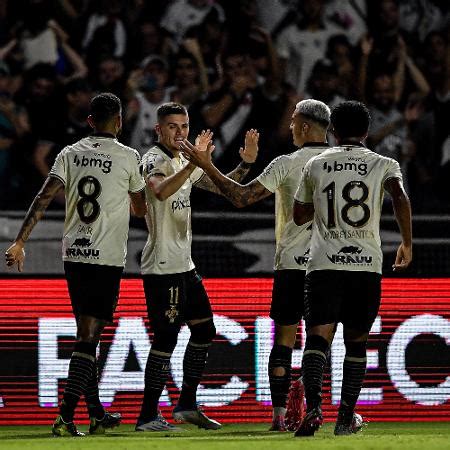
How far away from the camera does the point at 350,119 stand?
273 inches

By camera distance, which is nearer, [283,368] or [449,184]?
[283,368]

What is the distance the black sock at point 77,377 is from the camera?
23.6 feet

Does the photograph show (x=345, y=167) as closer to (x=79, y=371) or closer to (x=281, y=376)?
(x=281, y=376)

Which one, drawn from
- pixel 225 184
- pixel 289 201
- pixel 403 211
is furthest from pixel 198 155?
pixel 403 211

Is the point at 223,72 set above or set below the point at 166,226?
above

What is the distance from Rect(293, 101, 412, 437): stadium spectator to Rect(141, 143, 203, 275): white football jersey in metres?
1.10

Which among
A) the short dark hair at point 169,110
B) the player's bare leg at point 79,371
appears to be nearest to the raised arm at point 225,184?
the short dark hair at point 169,110

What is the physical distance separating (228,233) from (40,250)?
4.94ft

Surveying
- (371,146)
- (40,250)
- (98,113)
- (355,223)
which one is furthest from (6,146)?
(355,223)

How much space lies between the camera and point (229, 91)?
12445 mm

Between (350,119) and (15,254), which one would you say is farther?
(15,254)

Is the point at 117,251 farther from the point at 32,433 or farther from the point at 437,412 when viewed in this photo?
the point at 437,412

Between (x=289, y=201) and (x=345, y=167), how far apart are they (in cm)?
86

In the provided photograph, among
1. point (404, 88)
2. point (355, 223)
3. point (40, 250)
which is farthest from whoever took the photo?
point (404, 88)
